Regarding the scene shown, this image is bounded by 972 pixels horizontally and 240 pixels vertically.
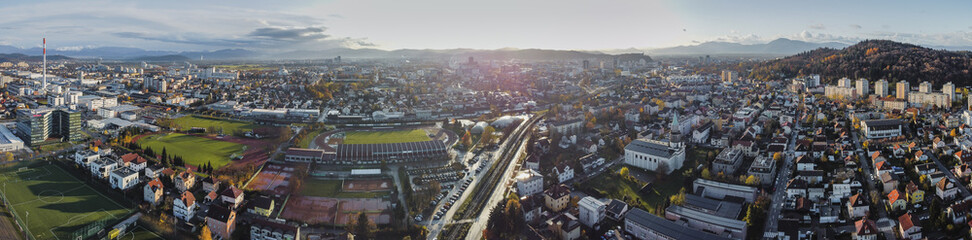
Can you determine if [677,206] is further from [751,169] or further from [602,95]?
[602,95]

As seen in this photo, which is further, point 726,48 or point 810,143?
point 726,48

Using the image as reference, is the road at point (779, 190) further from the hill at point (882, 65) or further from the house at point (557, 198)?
the hill at point (882, 65)

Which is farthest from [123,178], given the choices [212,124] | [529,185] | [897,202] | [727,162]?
Result: [897,202]

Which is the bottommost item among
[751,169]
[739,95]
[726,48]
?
[751,169]

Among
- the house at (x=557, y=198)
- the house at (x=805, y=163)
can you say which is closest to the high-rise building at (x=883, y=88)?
the house at (x=805, y=163)

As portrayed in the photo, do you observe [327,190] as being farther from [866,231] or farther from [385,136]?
[866,231]

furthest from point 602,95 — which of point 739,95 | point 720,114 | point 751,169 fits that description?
point 751,169
